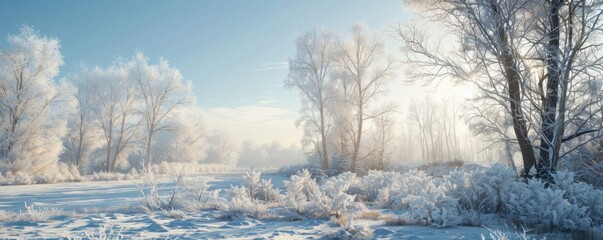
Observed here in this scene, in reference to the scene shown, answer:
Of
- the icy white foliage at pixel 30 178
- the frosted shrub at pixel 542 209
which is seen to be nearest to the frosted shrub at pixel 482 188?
the frosted shrub at pixel 542 209

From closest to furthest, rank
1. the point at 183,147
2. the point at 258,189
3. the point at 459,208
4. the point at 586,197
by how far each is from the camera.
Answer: the point at 586,197 < the point at 459,208 < the point at 258,189 < the point at 183,147

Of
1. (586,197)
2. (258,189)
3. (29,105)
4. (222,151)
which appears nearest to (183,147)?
(222,151)

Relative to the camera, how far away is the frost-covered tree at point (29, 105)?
685 inches

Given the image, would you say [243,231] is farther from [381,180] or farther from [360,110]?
[360,110]

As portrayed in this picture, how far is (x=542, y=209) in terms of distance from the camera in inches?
207

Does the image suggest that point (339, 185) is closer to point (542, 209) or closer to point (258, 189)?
point (542, 209)

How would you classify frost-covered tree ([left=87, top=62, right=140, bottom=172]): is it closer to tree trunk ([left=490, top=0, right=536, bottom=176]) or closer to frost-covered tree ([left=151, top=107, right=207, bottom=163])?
frost-covered tree ([left=151, top=107, right=207, bottom=163])

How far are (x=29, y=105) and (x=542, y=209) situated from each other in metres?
21.7

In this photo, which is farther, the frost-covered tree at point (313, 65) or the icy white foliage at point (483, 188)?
the frost-covered tree at point (313, 65)

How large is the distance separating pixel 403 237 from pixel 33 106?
2025 cm

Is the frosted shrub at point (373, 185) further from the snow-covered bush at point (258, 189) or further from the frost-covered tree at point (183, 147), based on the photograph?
the frost-covered tree at point (183, 147)

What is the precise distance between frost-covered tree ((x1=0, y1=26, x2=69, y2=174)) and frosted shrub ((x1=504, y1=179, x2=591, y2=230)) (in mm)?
20616

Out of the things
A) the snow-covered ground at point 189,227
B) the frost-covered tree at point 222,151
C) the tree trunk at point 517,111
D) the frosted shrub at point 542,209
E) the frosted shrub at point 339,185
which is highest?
the frost-covered tree at point 222,151

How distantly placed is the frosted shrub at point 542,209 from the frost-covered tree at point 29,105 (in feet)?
67.6
